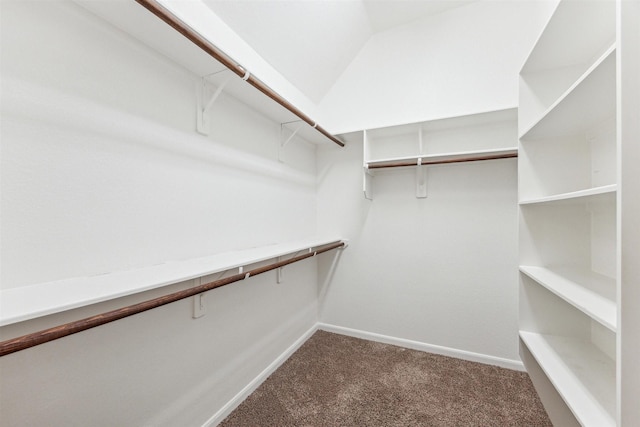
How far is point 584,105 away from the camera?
0.97 m

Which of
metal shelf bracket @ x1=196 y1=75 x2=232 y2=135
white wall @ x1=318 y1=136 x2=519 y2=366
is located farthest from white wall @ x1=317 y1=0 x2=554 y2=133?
metal shelf bracket @ x1=196 y1=75 x2=232 y2=135

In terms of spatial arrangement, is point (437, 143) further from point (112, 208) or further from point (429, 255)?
point (112, 208)

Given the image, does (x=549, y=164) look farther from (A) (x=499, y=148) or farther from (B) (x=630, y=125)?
(B) (x=630, y=125)

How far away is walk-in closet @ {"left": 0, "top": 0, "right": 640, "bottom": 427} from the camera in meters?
0.78

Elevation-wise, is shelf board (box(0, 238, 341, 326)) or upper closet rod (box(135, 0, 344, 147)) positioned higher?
upper closet rod (box(135, 0, 344, 147))

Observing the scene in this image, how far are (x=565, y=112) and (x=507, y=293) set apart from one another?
1375 mm

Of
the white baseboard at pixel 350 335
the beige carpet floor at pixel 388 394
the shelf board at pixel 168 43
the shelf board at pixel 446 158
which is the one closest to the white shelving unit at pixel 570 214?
the beige carpet floor at pixel 388 394

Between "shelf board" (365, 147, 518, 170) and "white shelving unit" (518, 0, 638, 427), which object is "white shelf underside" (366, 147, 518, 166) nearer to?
"shelf board" (365, 147, 518, 170)

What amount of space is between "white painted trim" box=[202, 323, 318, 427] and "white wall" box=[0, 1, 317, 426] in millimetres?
42

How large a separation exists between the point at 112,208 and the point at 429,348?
91.3 inches

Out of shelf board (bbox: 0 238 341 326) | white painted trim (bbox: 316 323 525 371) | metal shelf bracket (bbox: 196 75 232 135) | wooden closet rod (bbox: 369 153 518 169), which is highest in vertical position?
metal shelf bracket (bbox: 196 75 232 135)

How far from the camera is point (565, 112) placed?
3.37ft

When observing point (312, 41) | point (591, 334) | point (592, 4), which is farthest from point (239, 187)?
point (591, 334)

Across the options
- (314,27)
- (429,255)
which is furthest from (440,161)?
(314,27)
